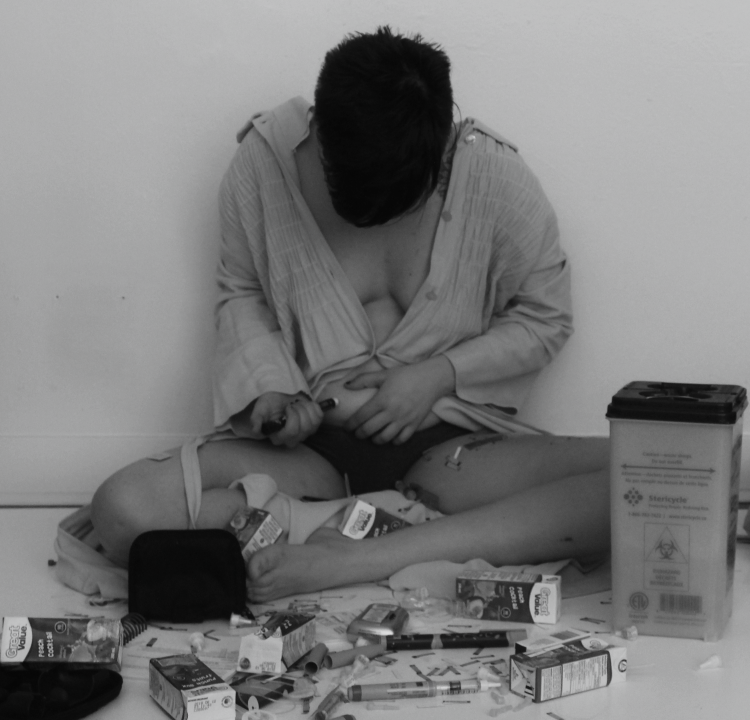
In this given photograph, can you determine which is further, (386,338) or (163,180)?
(163,180)

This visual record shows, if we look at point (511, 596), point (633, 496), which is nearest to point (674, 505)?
point (633, 496)

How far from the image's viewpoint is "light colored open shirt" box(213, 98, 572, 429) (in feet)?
5.23

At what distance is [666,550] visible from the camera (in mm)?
1227

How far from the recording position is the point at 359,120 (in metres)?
A: 1.29

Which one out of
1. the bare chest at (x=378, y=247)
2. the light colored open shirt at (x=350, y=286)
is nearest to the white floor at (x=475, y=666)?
the light colored open shirt at (x=350, y=286)

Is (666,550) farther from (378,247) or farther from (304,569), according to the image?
(378,247)

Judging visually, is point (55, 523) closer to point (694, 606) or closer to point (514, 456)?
point (514, 456)

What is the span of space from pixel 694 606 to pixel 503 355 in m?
0.52

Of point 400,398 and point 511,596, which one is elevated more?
point 400,398

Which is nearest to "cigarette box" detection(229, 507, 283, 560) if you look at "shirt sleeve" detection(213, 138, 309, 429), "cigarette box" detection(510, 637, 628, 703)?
"shirt sleeve" detection(213, 138, 309, 429)

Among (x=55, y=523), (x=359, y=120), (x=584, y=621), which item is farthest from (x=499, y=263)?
(x=55, y=523)

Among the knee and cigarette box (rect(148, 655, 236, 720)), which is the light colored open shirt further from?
cigarette box (rect(148, 655, 236, 720))

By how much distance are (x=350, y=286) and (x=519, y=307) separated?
28cm

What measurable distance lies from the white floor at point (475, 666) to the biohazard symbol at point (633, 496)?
0.55 ft
